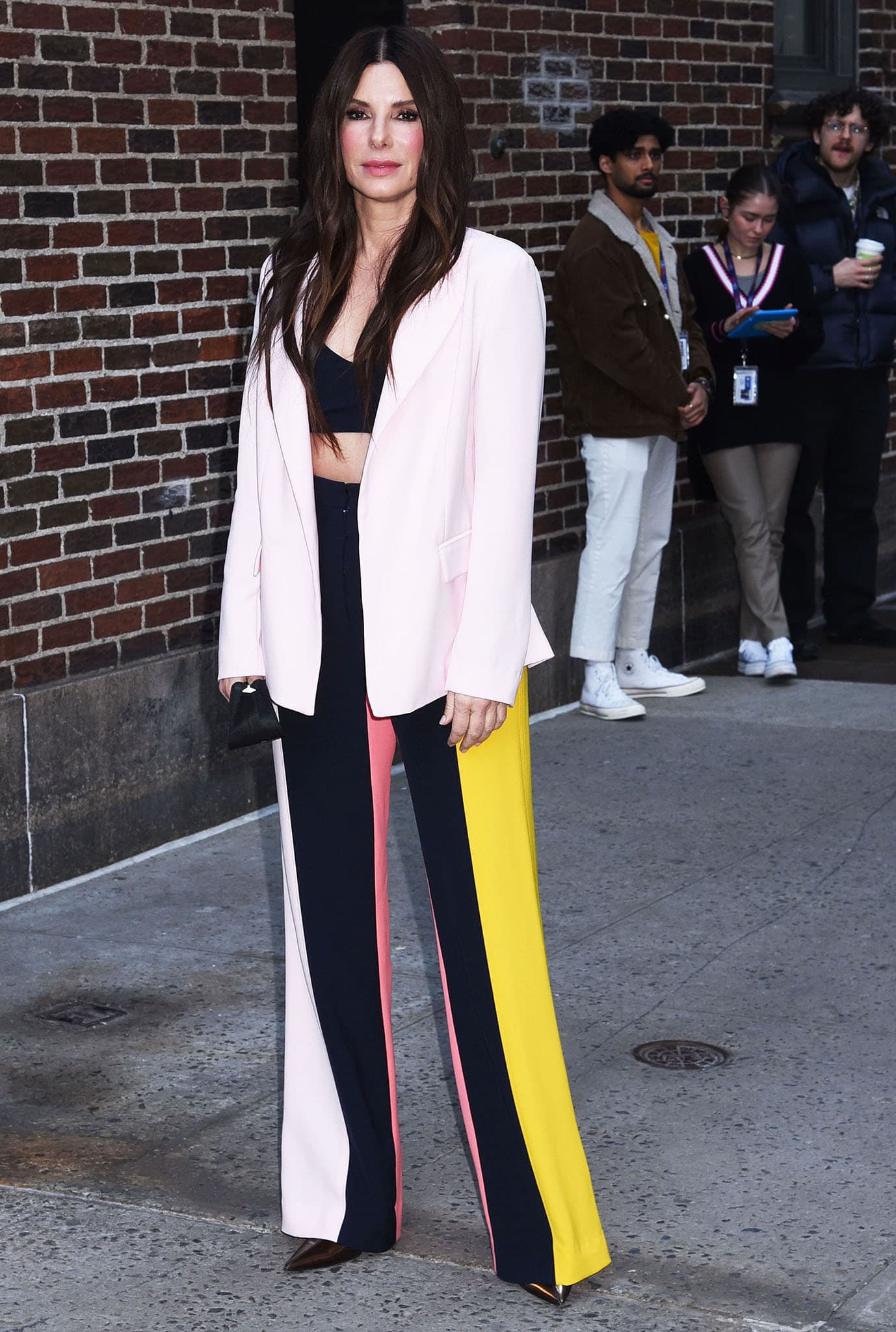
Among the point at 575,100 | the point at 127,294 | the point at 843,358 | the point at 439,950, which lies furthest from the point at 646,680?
the point at 439,950

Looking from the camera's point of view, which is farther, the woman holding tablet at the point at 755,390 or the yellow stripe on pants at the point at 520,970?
the woman holding tablet at the point at 755,390

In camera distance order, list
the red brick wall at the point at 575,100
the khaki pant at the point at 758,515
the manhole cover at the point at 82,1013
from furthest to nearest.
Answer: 1. the khaki pant at the point at 758,515
2. the red brick wall at the point at 575,100
3. the manhole cover at the point at 82,1013

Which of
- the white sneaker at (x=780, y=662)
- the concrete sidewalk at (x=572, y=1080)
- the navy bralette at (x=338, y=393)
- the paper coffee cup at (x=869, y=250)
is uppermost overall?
the paper coffee cup at (x=869, y=250)

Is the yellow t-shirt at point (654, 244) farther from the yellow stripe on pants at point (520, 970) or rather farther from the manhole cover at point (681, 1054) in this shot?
the yellow stripe on pants at point (520, 970)

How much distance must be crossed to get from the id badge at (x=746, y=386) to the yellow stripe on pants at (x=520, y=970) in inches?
205

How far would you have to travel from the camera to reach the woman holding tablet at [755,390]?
842 cm

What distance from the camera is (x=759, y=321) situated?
8.41 metres

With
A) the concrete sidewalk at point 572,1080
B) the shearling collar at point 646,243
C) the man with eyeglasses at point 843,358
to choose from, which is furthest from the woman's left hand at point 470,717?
the man with eyeglasses at point 843,358

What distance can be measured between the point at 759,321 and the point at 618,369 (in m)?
1.00

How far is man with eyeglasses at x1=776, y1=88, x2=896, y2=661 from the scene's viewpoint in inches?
348

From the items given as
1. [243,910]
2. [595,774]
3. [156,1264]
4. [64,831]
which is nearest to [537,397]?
[156,1264]

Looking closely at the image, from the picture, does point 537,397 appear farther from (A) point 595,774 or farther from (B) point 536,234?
(B) point 536,234

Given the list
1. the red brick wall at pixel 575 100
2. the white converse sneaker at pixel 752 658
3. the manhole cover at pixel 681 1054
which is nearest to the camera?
the manhole cover at pixel 681 1054

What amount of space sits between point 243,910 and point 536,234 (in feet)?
11.5
